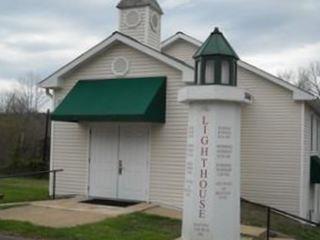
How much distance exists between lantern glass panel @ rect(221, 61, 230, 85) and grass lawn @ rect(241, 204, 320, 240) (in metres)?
7.16

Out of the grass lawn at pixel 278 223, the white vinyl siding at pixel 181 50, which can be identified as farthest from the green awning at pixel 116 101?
the white vinyl siding at pixel 181 50

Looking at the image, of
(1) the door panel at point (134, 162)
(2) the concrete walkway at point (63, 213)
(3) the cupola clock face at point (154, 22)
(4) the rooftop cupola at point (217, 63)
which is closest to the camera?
(4) the rooftop cupola at point (217, 63)

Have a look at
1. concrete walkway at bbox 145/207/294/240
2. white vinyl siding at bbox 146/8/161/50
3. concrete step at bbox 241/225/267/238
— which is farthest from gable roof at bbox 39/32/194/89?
concrete step at bbox 241/225/267/238

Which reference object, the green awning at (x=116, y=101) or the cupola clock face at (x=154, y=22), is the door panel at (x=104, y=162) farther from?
the cupola clock face at (x=154, y=22)

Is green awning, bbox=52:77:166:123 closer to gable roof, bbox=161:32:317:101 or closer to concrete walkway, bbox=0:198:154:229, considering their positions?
concrete walkway, bbox=0:198:154:229

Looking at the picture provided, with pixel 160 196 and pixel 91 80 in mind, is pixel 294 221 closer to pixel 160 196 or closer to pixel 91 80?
pixel 160 196

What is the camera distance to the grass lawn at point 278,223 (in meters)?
16.4

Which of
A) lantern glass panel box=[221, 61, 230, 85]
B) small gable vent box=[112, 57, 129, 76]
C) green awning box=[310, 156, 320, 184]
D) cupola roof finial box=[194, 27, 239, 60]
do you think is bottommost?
green awning box=[310, 156, 320, 184]

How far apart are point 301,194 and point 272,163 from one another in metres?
1.59

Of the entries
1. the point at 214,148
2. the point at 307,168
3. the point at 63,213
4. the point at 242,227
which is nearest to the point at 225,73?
the point at 214,148

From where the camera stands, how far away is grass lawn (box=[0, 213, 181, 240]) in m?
12.5

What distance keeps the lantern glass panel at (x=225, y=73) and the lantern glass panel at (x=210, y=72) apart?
150 mm

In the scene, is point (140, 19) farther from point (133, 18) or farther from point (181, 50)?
point (181, 50)

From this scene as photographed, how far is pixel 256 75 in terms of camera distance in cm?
2327
